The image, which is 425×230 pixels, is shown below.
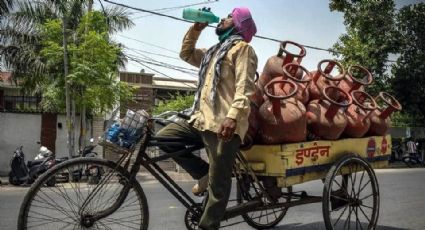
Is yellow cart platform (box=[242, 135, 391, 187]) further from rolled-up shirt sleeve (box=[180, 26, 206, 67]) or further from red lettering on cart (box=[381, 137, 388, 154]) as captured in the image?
rolled-up shirt sleeve (box=[180, 26, 206, 67])

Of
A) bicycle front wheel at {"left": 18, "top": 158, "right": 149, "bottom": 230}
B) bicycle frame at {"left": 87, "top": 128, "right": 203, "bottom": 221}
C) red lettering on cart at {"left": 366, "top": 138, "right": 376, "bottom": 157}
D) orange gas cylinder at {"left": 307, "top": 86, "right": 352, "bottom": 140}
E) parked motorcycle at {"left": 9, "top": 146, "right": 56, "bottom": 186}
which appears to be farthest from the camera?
parked motorcycle at {"left": 9, "top": 146, "right": 56, "bottom": 186}

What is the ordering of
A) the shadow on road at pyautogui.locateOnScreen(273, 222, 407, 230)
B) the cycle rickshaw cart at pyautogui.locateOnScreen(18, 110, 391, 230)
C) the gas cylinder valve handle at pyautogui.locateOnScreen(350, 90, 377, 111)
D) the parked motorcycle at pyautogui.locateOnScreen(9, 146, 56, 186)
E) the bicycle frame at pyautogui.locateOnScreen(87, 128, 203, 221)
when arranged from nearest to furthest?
1. the cycle rickshaw cart at pyautogui.locateOnScreen(18, 110, 391, 230)
2. the bicycle frame at pyautogui.locateOnScreen(87, 128, 203, 221)
3. the gas cylinder valve handle at pyautogui.locateOnScreen(350, 90, 377, 111)
4. the shadow on road at pyautogui.locateOnScreen(273, 222, 407, 230)
5. the parked motorcycle at pyautogui.locateOnScreen(9, 146, 56, 186)

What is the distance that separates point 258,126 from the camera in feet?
12.9

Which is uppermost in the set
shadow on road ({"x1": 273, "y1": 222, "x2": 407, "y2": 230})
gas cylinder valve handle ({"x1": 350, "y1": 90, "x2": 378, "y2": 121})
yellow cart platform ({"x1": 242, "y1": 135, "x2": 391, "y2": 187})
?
gas cylinder valve handle ({"x1": 350, "y1": 90, "x2": 378, "y2": 121})

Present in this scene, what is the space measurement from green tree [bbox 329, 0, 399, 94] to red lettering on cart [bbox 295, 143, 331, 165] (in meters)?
15.6

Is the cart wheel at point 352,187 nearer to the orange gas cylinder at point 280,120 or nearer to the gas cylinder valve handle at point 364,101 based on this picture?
the gas cylinder valve handle at point 364,101

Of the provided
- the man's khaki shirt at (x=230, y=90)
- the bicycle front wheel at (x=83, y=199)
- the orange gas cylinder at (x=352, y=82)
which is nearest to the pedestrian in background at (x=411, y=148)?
the orange gas cylinder at (x=352, y=82)

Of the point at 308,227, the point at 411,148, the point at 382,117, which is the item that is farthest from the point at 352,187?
the point at 411,148

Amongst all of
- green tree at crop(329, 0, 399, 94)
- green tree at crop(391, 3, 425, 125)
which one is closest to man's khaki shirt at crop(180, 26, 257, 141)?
green tree at crop(329, 0, 399, 94)

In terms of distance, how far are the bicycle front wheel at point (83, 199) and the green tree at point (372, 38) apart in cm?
1684

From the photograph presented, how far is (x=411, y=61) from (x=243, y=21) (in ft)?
64.5

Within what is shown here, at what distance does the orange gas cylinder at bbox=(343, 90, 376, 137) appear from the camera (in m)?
4.56

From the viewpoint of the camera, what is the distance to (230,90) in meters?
3.42

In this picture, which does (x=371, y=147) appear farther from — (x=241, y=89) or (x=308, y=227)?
(x=241, y=89)
